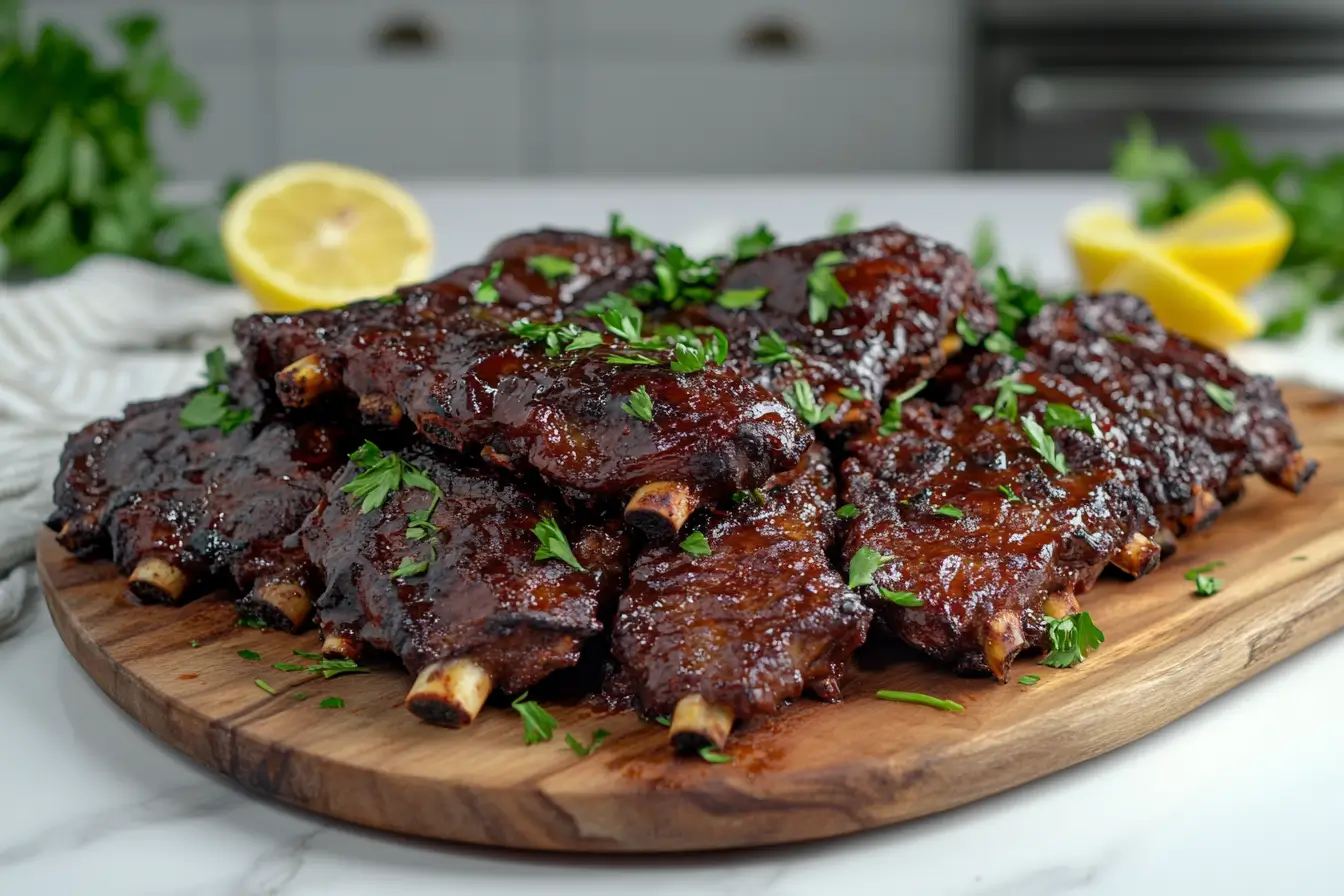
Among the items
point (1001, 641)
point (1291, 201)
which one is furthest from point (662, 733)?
point (1291, 201)

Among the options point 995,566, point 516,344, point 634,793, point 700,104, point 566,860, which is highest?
point 700,104

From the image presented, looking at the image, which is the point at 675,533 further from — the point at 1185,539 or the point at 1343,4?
the point at 1343,4

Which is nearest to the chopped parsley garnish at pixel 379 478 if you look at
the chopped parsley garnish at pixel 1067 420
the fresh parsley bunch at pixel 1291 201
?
the chopped parsley garnish at pixel 1067 420

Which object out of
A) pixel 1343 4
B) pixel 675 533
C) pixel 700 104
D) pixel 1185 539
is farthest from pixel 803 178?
pixel 675 533

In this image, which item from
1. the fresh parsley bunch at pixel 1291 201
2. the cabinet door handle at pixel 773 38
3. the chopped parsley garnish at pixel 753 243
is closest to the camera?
the chopped parsley garnish at pixel 753 243

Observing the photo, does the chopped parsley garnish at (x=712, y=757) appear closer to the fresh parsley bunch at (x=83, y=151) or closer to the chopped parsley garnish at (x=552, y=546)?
the chopped parsley garnish at (x=552, y=546)

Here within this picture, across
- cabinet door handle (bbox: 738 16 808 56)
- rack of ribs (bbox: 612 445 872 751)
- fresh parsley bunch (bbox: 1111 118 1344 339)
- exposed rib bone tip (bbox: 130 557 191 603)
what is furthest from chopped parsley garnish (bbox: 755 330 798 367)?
cabinet door handle (bbox: 738 16 808 56)
